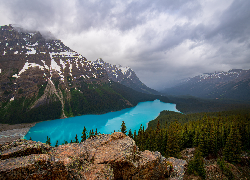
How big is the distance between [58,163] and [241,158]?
39.7 meters

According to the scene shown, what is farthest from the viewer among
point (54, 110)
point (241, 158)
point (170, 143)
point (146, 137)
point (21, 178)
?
point (54, 110)

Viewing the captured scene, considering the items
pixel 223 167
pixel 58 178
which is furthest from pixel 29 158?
pixel 223 167

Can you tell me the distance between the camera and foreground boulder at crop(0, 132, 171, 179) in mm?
8992

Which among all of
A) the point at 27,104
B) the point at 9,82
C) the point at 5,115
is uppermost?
the point at 9,82

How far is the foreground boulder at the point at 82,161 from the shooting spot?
899 centimetres

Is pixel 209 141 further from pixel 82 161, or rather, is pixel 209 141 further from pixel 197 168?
pixel 82 161

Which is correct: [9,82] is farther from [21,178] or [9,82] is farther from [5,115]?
[21,178]

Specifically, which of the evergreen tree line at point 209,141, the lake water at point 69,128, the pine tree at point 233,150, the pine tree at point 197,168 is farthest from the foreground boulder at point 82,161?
the lake water at point 69,128

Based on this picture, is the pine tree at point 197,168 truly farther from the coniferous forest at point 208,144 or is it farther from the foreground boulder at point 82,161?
the foreground boulder at point 82,161

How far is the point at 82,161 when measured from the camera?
1152 centimetres

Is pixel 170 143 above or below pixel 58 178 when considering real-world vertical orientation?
below

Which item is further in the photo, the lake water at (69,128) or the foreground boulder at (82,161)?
the lake water at (69,128)

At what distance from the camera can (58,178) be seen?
9.84m

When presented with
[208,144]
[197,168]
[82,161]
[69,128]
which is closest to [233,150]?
[208,144]
